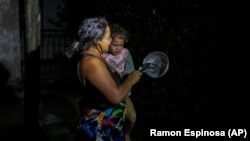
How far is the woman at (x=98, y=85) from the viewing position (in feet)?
8.66

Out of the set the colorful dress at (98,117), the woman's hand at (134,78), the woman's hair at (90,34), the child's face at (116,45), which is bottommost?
the colorful dress at (98,117)

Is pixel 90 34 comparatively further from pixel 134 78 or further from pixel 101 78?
pixel 134 78

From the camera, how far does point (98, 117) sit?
286cm

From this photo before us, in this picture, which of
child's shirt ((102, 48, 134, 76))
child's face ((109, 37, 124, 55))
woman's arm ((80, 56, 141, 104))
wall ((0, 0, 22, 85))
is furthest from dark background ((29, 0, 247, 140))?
wall ((0, 0, 22, 85))

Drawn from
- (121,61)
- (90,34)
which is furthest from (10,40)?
(90,34)

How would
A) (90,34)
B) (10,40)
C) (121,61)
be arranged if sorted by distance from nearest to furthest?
1. (90,34)
2. (121,61)
3. (10,40)

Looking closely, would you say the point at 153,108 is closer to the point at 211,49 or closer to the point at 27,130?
the point at 211,49

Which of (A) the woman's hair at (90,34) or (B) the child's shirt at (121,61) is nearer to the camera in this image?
(A) the woman's hair at (90,34)

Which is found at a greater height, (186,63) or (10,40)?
(10,40)

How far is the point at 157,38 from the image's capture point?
5.29m

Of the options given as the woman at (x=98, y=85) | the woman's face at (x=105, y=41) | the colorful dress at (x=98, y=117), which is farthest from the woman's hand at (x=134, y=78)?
the woman's face at (x=105, y=41)

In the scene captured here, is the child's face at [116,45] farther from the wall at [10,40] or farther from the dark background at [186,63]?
the wall at [10,40]

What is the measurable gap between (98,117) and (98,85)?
1.25 feet

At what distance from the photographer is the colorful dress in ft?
9.23
